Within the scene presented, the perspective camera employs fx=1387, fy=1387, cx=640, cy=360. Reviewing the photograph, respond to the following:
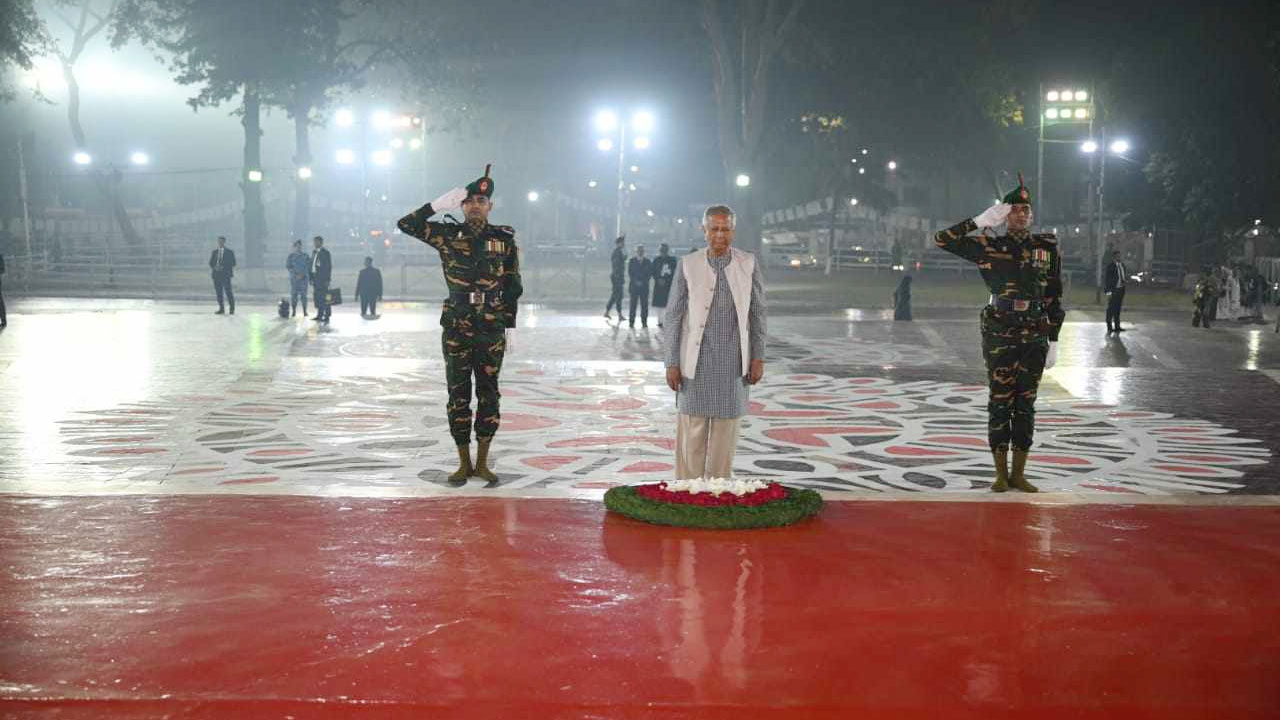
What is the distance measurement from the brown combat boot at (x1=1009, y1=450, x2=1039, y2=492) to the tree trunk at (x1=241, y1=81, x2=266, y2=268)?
41459 millimetres

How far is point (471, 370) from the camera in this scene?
28.0 ft

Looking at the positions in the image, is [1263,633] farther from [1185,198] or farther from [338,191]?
[338,191]

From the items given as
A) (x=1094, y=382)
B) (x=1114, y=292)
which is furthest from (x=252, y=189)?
(x=1094, y=382)

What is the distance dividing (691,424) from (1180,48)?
3400cm

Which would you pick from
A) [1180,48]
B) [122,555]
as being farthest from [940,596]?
[1180,48]

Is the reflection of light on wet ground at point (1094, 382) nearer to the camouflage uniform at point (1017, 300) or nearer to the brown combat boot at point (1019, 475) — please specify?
the brown combat boot at point (1019, 475)

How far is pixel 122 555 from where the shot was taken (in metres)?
6.40

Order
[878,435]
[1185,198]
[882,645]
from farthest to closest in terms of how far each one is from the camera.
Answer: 1. [1185,198]
2. [878,435]
3. [882,645]

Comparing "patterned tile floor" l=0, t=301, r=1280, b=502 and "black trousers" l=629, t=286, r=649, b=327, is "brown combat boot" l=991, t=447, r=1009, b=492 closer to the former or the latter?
"patterned tile floor" l=0, t=301, r=1280, b=502

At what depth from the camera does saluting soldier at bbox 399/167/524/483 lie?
8344 millimetres

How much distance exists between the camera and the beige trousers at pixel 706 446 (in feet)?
25.1

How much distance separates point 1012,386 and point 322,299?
1917 cm

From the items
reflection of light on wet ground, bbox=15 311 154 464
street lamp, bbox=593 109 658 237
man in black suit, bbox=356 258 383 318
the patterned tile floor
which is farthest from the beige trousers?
street lamp, bbox=593 109 658 237

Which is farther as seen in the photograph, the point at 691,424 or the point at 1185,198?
the point at 1185,198
